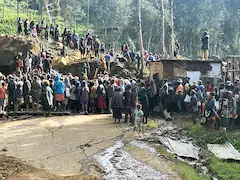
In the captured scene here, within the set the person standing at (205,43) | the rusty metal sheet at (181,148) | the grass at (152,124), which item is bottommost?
the rusty metal sheet at (181,148)

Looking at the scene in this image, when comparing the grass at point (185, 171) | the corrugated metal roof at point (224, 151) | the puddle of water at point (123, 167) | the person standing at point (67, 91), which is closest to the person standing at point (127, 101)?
the person standing at point (67, 91)

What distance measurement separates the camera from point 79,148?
1099cm

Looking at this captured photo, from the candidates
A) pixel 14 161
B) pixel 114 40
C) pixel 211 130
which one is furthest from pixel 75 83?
pixel 114 40

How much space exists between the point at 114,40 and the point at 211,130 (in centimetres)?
3649

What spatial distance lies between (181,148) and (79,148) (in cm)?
313

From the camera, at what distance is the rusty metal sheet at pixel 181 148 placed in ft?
35.4

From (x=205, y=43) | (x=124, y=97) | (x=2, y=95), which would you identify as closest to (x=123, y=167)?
(x=124, y=97)

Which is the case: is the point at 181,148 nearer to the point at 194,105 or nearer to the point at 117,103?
the point at 117,103

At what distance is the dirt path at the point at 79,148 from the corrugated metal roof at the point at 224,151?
2.17 m

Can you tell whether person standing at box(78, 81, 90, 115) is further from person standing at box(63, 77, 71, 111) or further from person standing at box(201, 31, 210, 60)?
person standing at box(201, 31, 210, 60)

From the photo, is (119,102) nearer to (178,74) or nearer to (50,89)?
(50,89)

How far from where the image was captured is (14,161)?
9.30 m

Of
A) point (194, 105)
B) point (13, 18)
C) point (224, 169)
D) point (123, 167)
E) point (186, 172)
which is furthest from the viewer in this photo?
point (13, 18)

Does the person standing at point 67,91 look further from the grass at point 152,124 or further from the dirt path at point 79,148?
the grass at point 152,124
